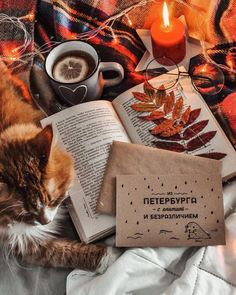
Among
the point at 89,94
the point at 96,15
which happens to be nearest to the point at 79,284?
the point at 89,94

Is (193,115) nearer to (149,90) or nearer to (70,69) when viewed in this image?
(149,90)

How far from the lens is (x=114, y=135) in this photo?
1.06 m

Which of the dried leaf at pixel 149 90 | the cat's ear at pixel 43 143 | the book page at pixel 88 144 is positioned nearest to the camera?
the cat's ear at pixel 43 143

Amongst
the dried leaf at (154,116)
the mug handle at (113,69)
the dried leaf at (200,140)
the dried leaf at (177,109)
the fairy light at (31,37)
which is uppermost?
the fairy light at (31,37)

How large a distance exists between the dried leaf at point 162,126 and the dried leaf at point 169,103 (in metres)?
0.03

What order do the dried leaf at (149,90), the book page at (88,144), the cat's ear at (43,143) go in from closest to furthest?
the cat's ear at (43,143), the book page at (88,144), the dried leaf at (149,90)

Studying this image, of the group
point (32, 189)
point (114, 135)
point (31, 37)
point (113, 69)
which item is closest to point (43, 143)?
point (32, 189)

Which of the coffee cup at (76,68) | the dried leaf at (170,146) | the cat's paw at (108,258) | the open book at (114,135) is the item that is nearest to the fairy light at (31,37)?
the coffee cup at (76,68)

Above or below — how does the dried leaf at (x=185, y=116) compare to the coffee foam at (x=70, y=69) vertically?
below

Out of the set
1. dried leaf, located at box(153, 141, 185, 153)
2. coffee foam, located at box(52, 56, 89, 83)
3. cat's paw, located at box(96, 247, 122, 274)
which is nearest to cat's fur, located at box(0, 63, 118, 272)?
cat's paw, located at box(96, 247, 122, 274)

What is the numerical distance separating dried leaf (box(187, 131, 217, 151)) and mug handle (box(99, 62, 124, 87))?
0.78 feet

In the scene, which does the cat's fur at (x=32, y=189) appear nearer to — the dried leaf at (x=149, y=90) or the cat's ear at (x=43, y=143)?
the cat's ear at (x=43, y=143)

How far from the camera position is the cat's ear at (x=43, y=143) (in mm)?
880

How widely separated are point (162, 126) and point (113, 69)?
7.4 inches
